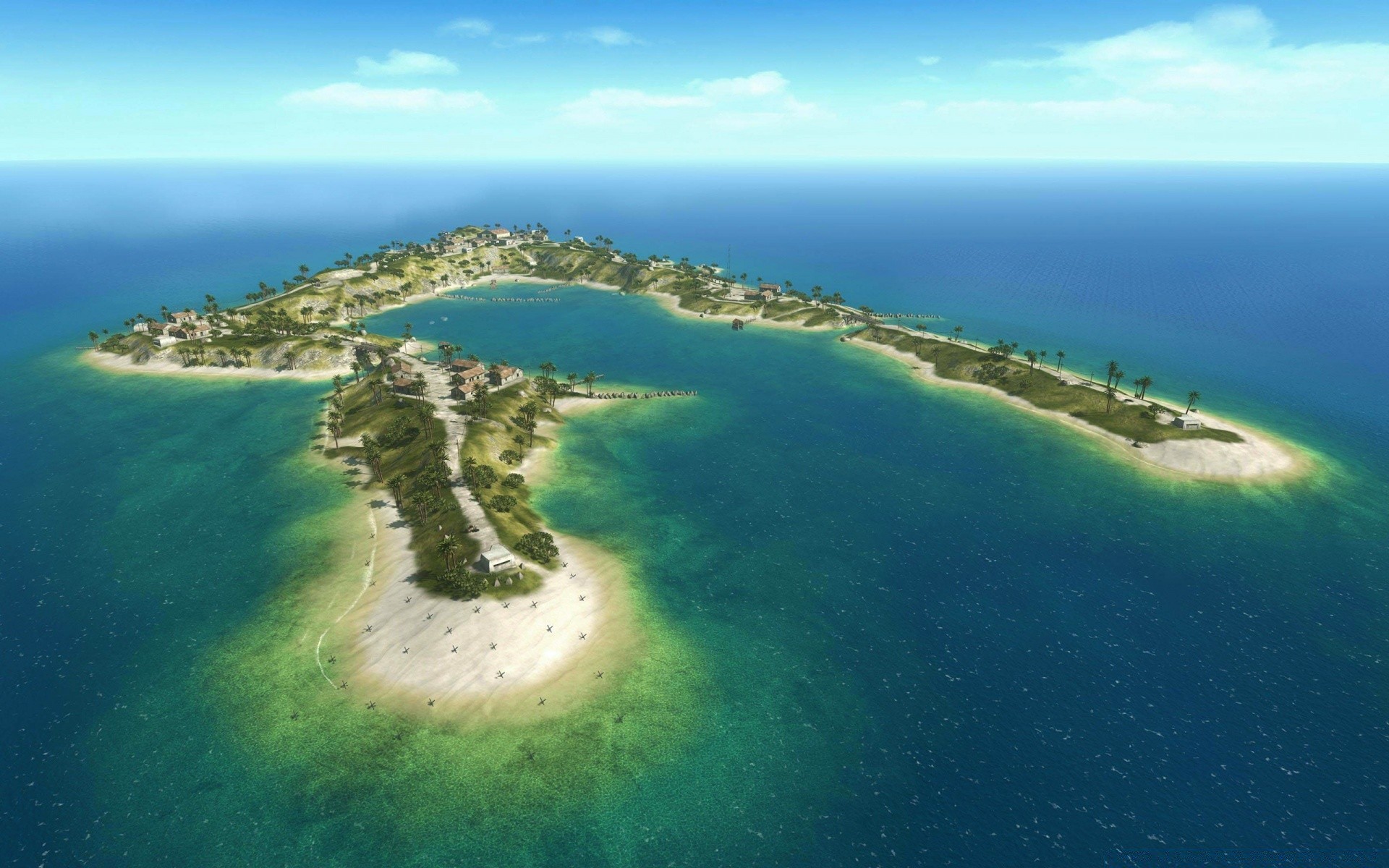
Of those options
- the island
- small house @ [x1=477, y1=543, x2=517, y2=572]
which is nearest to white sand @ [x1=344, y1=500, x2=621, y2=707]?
the island

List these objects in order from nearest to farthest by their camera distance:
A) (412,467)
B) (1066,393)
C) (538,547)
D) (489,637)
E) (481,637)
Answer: (481,637) → (489,637) → (538,547) → (412,467) → (1066,393)

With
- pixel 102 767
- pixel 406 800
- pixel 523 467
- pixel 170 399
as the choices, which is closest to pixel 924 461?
pixel 523 467

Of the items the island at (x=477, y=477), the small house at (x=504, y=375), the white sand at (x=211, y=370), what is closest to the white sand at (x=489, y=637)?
the island at (x=477, y=477)

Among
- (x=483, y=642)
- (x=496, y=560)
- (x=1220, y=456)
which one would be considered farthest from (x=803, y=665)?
(x=1220, y=456)

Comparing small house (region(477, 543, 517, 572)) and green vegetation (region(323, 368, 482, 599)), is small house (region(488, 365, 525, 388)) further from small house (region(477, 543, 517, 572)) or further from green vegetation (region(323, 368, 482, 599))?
small house (region(477, 543, 517, 572))

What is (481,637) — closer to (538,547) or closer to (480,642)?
(480,642)

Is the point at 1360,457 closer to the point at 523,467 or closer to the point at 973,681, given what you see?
the point at 973,681

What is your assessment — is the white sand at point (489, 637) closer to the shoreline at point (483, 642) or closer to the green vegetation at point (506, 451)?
the shoreline at point (483, 642)
